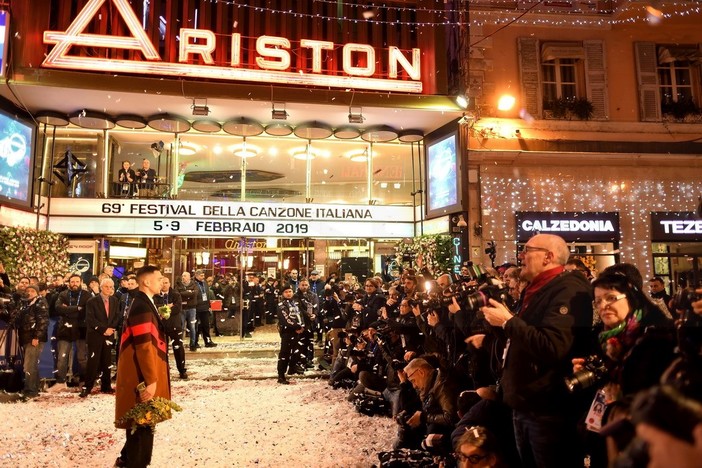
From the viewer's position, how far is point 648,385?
7.52ft

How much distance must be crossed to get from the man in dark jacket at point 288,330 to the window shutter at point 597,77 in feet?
30.4

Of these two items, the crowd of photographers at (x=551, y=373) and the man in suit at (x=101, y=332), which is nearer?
the crowd of photographers at (x=551, y=373)

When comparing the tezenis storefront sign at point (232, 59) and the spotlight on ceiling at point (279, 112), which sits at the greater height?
the tezenis storefront sign at point (232, 59)

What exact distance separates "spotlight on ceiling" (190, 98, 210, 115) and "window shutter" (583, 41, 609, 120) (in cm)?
964

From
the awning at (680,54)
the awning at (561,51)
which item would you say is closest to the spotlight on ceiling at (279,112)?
the awning at (561,51)

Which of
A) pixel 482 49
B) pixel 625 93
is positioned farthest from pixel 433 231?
pixel 625 93

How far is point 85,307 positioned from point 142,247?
480 cm

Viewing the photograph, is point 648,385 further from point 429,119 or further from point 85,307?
point 429,119

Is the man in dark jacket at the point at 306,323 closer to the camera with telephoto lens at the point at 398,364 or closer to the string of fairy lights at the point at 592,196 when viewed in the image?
the camera with telephoto lens at the point at 398,364

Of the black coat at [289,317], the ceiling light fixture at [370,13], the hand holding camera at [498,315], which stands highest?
the ceiling light fixture at [370,13]

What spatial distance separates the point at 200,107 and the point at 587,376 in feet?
32.4

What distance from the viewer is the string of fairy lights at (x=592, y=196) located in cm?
1196

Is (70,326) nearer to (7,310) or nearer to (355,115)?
(7,310)

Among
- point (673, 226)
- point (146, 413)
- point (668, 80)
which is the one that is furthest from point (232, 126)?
point (668, 80)
